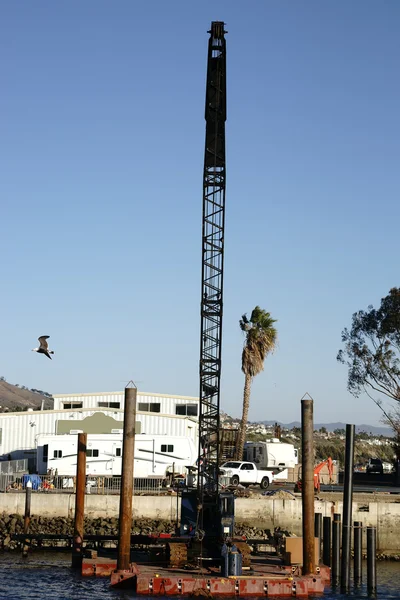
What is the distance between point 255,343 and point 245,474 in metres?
18.5

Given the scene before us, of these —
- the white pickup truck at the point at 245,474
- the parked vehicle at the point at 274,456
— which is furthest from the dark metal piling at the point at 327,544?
the parked vehicle at the point at 274,456

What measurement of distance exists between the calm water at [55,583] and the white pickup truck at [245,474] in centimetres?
1674

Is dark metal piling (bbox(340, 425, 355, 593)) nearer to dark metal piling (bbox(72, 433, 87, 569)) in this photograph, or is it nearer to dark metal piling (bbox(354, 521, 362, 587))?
dark metal piling (bbox(354, 521, 362, 587))

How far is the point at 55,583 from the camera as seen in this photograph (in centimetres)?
3781

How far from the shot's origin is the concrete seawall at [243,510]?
49250mm

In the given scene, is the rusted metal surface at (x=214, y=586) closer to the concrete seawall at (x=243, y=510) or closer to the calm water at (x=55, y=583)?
the calm water at (x=55, y=583)

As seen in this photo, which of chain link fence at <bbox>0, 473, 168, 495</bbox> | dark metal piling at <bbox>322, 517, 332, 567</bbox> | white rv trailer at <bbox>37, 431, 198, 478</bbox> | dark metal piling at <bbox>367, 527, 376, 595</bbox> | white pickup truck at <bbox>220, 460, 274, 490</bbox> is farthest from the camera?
white pickup truck at <bbox>220, 460, 274, 490</bbox>

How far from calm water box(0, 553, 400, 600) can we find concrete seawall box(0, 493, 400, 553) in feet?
15.4

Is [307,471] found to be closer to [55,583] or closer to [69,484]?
[55,583]

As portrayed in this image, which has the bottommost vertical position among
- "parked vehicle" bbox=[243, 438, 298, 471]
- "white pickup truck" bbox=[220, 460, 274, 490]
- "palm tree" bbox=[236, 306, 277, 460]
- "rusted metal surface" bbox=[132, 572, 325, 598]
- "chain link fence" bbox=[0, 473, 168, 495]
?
"rusted metal surface" bbox=[132, 572, 325, 598]

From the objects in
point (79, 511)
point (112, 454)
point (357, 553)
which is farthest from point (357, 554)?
point (112, 454)

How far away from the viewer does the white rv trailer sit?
192ft

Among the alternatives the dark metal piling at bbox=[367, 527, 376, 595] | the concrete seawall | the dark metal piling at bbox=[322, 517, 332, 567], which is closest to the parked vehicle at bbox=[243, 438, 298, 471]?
the concrete seawall

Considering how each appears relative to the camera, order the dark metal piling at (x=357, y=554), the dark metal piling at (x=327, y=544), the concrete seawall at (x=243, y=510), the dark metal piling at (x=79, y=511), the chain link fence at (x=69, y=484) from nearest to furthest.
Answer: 1. the dark metal piling at (x=357, y=554)
2. the dark metal piling at (x=79, y=511)
3. the dark metal piling at (x=327, y=544)
4. the concrete seawall at (x=243, y=510)
5. the chain link fence at (x=69, y=484)
